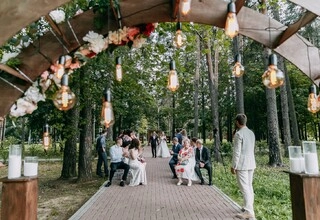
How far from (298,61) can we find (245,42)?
77.6ft

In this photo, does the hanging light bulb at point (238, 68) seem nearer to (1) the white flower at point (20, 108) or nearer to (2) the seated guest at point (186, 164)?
(1) the white flower at point (20, 108)

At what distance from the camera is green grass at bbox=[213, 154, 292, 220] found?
706 cm

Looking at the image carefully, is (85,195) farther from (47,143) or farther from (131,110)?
(131,110)

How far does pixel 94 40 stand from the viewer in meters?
4.25

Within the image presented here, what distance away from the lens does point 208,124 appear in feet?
125

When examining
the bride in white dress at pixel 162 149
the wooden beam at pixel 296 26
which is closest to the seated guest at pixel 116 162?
the wooden beam at pixel 296 26

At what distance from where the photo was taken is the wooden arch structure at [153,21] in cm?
400

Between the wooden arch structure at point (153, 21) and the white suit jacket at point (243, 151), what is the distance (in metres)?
1.75

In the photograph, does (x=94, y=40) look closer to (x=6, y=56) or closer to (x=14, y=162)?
(x=6, y=56)

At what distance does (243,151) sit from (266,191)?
13.8ft

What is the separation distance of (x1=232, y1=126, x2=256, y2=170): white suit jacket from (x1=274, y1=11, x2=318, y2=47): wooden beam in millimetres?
2021

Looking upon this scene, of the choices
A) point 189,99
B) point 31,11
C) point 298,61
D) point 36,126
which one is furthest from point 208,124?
point 31,11

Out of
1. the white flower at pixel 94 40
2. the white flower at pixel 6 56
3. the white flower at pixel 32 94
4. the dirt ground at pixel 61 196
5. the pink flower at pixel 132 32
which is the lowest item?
the dirt ground at pixel 61 196

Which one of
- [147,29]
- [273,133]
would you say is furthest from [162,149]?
[147,29]
